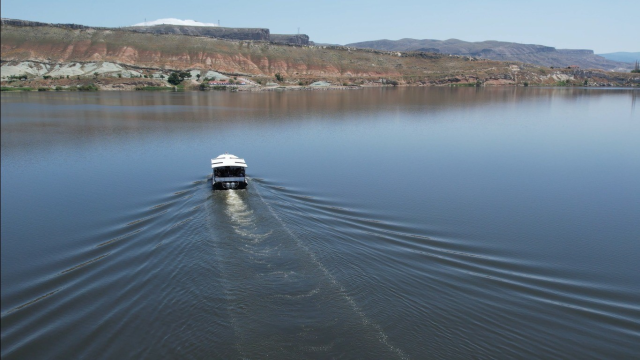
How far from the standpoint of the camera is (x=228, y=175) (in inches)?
914

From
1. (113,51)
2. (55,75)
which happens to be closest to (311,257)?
(55,75)

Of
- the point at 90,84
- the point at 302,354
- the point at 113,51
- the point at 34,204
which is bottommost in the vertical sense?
the point at 302,354

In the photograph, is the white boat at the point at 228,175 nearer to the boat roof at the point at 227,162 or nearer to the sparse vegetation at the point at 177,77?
the boat roof at the point at 227,162

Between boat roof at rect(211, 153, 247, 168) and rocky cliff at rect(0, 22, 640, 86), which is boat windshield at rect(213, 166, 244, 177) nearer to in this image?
boat roof at rect(211, 153, 247, 168)

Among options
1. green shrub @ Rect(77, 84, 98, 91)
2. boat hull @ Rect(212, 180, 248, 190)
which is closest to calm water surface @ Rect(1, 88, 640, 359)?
boat hull @ Rect(212, 180, 248, 190)

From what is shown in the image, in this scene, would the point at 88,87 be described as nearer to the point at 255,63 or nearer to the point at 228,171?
the point at 255,63

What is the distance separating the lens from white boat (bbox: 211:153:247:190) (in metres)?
22.4

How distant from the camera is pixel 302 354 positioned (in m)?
10.2

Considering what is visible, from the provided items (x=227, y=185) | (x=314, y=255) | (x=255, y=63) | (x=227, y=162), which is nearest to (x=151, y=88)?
(x=255, y=63)

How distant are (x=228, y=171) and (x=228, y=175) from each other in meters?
0.22

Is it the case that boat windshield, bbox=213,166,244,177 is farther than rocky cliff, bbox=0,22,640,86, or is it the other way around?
rocky cliff, bbox=0,22,640,86

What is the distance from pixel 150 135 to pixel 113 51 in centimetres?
9081

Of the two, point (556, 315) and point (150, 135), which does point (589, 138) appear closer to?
point (556, 315)

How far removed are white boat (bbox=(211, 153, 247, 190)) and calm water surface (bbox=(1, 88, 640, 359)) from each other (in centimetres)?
64
